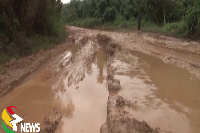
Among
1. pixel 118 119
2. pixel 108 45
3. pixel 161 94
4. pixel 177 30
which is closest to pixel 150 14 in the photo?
pixel 177 30

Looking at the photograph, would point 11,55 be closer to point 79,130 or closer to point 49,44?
point 49,44

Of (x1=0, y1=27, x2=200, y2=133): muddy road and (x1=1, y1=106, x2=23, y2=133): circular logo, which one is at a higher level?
(x1=0, y1=27, x2=200, y2=133): muddy road

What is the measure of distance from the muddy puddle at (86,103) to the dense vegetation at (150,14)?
6398 millimetres

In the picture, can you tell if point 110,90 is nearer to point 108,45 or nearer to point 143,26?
point 108,45

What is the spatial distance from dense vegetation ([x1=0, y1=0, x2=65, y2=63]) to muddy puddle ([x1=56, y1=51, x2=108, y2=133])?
3.02 metres

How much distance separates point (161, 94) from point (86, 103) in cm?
189

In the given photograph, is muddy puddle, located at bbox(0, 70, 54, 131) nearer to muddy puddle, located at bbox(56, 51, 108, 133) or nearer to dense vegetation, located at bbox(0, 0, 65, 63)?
muddy puddle, located at bbox(56, 51, 108, 133)

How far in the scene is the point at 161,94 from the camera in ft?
17.1

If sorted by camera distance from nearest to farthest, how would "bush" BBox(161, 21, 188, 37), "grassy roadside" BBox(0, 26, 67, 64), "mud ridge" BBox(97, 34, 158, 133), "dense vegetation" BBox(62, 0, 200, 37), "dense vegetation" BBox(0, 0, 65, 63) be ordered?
"mud ridge" BBox(97, 34, 158, 133) → "grassy roadside" BBox(0, 26, 67, 64) → "dense vegetation" BBox(0, 0, 65, 63) → "dense vegetation" BBox(62, 0, 200, 37) → "bush" BBox(161, 21, 188, 37)

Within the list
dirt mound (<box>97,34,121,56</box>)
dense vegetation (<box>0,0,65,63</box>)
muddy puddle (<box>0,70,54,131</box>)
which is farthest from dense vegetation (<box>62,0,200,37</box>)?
muddy puddle (<box>0,70,54,131</box>)

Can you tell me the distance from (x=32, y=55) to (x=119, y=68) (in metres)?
3.84

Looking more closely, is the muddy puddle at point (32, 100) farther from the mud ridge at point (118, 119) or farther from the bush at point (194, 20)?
the bush at point (194, 20)

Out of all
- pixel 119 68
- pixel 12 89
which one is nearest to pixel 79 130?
pixel 12 89

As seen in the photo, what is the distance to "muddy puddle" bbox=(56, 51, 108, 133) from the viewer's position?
4250mm
